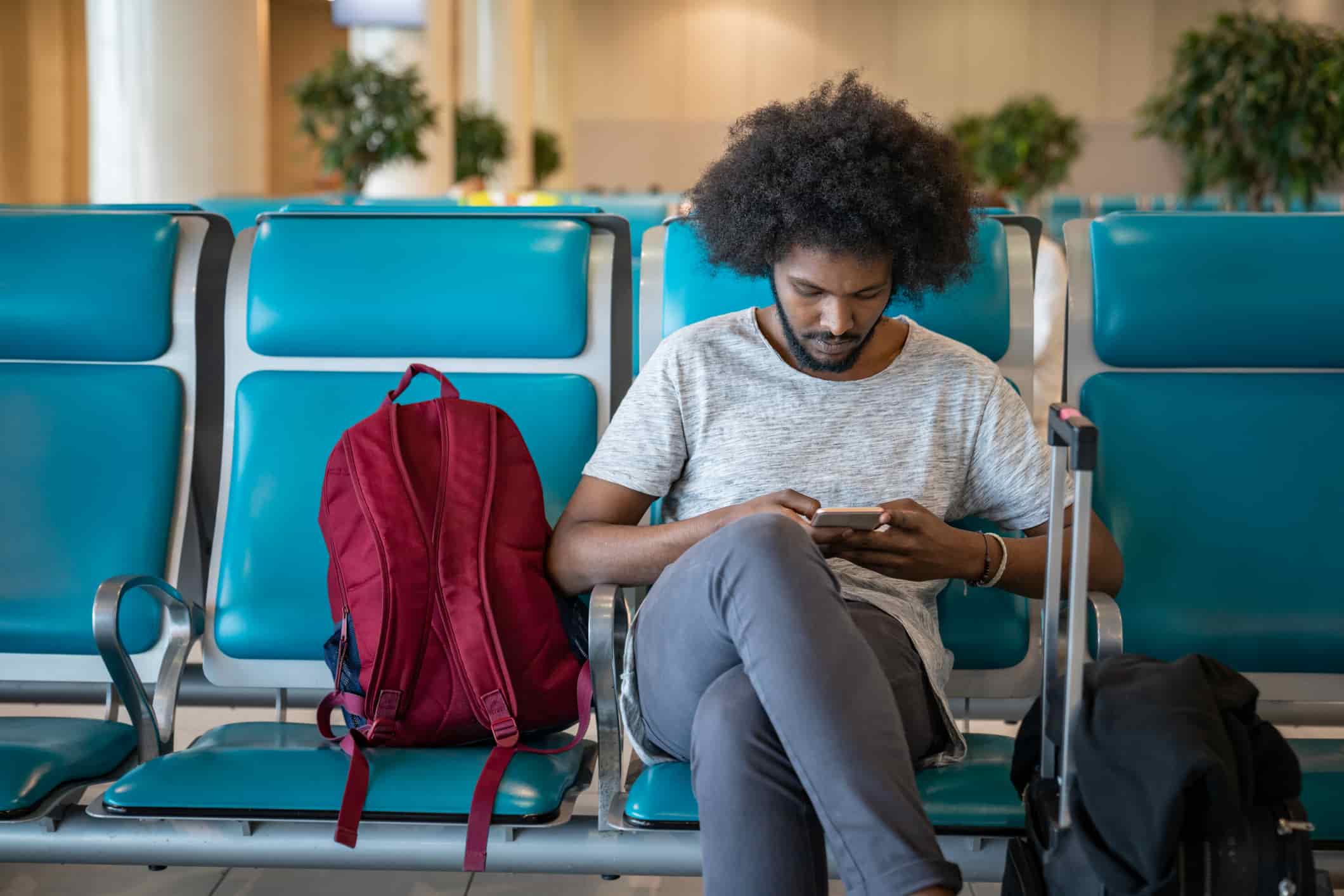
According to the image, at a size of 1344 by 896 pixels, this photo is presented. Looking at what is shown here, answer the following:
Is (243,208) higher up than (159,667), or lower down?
higher up

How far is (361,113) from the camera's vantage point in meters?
7.96

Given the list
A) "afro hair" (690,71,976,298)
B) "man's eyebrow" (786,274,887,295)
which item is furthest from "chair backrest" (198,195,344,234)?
"man's eyebrow" (786,274,887,295)

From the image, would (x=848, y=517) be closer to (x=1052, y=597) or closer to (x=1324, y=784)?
(x=1052, y=597)

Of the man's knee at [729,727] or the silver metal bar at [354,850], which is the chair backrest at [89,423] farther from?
the man's knee at [729,727]

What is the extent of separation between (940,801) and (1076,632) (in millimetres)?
305

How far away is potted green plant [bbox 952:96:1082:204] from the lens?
39.0ft

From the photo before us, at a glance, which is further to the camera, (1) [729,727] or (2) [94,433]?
(2) [94,433]

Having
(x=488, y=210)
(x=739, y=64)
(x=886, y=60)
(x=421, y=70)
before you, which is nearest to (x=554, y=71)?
(x=739, y=64)

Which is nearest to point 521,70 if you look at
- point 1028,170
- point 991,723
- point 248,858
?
point 1028,170

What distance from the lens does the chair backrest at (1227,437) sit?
1.82m

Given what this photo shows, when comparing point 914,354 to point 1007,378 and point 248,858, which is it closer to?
point 1007,378

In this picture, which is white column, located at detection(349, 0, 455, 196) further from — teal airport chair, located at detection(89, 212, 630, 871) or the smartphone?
the smartphone

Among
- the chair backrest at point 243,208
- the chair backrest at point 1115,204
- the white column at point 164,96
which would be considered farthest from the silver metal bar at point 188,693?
the chair backrest at point 1115,204

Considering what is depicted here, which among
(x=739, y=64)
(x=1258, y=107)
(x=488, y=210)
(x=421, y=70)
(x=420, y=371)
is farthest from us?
(x=739, y=64)
